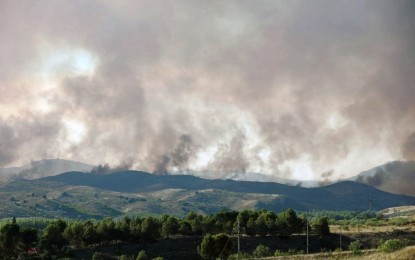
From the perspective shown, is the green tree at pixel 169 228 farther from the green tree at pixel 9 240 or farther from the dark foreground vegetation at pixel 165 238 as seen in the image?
Result: the green tree at pixel 9 240

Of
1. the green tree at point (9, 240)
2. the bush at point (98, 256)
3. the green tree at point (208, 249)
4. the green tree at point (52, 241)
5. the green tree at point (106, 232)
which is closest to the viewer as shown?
the green tree at point (208, 249)

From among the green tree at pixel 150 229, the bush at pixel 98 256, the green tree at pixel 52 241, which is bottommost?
the bush at pixel 98 256

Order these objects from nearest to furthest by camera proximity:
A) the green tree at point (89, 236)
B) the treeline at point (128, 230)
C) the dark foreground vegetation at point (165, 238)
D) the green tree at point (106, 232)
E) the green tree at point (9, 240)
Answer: the green tree at point (9, 240), the dark foreground vegetation at point (165, 238), the treeline at point (128, 230), the green tree at point (89, 236), the green tree at point (106, 232)

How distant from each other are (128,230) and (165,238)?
1570cm

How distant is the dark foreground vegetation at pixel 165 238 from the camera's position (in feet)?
499

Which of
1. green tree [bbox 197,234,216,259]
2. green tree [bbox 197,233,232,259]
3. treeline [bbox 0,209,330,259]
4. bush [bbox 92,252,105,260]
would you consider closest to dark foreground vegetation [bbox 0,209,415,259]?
treeline [bbox 0,209,330,259]

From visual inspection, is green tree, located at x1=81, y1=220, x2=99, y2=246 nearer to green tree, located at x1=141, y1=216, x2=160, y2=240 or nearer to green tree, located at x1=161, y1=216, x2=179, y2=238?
green tree, located at x1=141, y1=216, x2=160, y2=240

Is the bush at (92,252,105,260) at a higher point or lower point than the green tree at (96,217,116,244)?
lower

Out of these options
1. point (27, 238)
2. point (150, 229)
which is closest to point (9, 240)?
point (27, 238)

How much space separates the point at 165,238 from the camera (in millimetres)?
181000

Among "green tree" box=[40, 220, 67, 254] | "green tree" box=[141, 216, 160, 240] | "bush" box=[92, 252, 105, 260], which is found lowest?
"bush" box=[92, 252, 105, 260]

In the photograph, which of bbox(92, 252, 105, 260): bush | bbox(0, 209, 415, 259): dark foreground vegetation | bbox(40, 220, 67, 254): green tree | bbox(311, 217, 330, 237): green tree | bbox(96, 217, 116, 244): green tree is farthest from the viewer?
bbox(311, 217, 330, 237): green tree

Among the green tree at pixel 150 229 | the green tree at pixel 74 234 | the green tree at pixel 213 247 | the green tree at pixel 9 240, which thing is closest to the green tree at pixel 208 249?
the green tree at pixel 213 247

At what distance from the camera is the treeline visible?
501 ft
